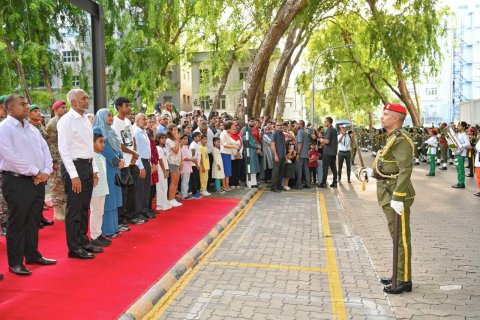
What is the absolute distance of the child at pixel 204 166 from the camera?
11570mm

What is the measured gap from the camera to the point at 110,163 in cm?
711

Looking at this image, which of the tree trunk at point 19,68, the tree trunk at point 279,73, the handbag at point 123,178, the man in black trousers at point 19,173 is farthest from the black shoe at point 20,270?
the tree trunk at point 279,73

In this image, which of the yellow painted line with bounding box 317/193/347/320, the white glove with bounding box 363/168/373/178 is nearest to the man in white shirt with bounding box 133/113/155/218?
the yellow painted line with bounding box 317/193/347/320

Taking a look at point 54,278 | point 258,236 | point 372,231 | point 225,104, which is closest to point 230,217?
point 258,236

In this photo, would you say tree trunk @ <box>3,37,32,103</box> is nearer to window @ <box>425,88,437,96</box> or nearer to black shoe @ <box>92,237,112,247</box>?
black shoe @ <box>92,237,112,247</box>

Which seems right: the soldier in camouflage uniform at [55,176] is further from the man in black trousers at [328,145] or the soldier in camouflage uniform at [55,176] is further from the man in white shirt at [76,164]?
the man in black trousers at [328,145]

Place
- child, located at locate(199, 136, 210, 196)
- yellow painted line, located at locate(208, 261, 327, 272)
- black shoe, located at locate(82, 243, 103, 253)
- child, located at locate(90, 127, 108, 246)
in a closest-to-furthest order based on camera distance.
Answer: yellow painted line, located at locate(208, 261, 327, 272) → black shoe, located at locate(82, 243, 103, 253) → child, located at locate(90, 127, 108, 246) → child, located at locate(199, 136, 210, 196)

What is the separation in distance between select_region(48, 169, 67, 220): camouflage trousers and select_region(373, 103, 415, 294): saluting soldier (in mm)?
5584

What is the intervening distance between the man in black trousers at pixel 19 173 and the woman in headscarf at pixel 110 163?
1.40 meters

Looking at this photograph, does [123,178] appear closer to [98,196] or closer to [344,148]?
[98,196]

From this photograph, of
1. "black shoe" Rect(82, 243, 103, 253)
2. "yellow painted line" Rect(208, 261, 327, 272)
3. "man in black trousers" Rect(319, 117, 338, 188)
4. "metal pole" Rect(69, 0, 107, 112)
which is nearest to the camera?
"yellow painted line" Rect(208, 261, 327, 272)

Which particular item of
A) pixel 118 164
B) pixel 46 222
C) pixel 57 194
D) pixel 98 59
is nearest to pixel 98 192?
pixel 118 164

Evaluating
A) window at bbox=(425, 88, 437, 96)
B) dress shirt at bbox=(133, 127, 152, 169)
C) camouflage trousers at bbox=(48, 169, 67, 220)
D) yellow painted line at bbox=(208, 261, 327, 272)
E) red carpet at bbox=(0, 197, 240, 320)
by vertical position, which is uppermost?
window at bbox=(425, 88, 437, 96)

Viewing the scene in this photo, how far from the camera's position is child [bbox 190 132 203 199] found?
1100cm
